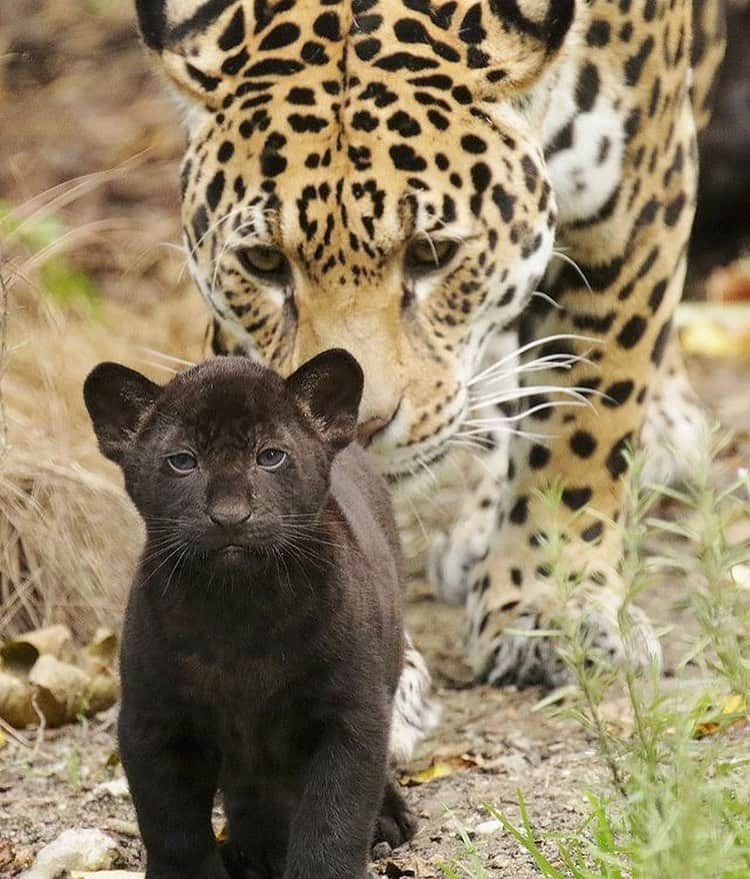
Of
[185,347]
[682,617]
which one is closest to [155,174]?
[185,347]

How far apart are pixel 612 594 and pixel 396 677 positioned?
5.96ft

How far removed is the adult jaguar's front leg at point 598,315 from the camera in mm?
5793

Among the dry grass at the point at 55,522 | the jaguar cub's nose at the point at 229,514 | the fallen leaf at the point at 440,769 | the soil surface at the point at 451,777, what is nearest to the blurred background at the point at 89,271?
the dry grass at the point at 55,522

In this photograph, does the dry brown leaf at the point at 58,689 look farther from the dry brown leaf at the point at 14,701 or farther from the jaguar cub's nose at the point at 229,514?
the jaguar cub's nose at the point at 229,514

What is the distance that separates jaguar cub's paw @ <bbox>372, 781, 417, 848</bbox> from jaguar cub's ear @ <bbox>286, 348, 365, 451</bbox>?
0.97 meters

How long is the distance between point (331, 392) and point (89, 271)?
5.81 meters

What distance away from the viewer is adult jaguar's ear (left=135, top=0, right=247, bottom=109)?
212 inches

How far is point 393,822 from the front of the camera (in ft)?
14.4

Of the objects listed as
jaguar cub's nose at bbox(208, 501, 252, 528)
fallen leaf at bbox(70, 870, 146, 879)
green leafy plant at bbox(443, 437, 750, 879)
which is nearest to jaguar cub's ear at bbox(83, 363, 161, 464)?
jaguar cub's nose at bbox(208, 501, 252, 528)

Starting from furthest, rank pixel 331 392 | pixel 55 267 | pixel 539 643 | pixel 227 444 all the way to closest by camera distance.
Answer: pixel 55 267 → pixel 539 643 → pixel 331 392 → pixel 227 444

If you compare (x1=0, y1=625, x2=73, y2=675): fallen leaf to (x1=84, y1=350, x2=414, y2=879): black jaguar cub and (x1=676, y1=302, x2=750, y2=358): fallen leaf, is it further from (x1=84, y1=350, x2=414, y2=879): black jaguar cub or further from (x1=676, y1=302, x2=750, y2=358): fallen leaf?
(x1=676, y1=302, x2=750, y2=358): fallen leaf

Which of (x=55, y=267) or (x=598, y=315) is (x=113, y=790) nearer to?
(x=598, y=315)

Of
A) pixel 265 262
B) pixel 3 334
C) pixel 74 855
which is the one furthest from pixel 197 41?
pixel 74 855

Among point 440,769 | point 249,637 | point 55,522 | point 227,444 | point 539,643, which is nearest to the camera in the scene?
point 227,444
